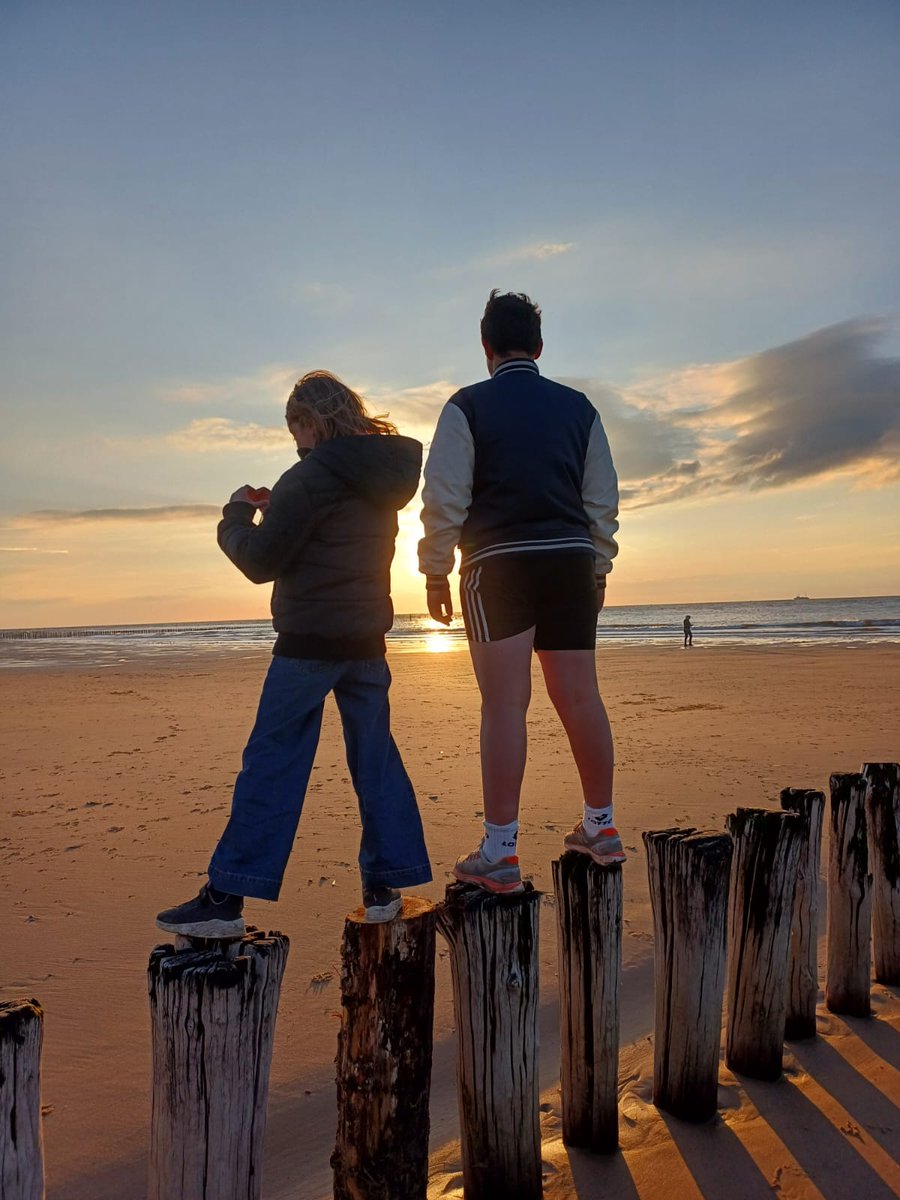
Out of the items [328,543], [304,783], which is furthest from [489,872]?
[328,543]

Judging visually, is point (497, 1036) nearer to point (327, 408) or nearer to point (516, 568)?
point (516, 568)

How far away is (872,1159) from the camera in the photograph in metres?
2.63

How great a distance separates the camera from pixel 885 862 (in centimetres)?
396

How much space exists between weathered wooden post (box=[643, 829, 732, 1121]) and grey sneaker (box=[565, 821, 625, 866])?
184mm

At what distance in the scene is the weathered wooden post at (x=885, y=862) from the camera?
12.9 feet

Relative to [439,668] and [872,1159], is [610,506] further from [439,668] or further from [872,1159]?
[439,668]

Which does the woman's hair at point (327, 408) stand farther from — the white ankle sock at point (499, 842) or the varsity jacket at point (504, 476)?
the white ankle sock at point (499, 842)

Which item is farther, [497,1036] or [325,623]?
[325,623]

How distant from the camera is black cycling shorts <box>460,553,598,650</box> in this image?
10.6 ft

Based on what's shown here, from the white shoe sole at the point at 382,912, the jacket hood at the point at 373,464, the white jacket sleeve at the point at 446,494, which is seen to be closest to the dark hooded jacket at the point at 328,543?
the jacket hood at the point at 373,464

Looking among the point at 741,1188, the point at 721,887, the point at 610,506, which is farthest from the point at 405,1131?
the point at 610,506

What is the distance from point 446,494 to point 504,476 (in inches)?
9.3

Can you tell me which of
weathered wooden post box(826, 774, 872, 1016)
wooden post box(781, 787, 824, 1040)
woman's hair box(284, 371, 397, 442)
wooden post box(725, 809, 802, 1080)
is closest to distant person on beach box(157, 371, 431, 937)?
woman's hair box(284, 371, 397, 442)

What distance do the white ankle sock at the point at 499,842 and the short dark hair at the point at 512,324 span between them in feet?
6.33
